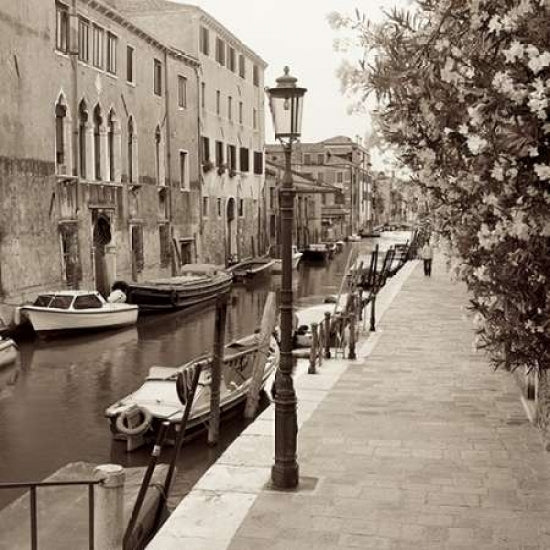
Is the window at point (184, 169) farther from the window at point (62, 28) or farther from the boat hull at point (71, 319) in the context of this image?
the boat hull at point (71, 319)

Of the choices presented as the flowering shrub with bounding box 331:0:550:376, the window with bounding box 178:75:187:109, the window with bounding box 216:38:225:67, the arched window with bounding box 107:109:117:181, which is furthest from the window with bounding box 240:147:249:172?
the flowering shrub with bounding box 331:0:550:376

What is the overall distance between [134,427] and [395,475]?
466 cm

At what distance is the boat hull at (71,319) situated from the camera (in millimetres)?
A: 16906

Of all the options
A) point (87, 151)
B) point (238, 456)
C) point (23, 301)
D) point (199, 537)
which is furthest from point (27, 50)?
point (199, 537)

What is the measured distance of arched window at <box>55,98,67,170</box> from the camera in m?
19.6

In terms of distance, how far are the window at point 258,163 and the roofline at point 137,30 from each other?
8908mm

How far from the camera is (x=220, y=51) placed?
3234 centimetres

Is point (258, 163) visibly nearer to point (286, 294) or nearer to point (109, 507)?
point (286, 294)

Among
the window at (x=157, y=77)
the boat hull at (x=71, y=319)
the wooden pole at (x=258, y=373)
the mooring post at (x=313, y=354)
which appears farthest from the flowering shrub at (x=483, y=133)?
the window at (x=157, y=77)

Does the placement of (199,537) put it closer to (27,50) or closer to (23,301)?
(23,301)

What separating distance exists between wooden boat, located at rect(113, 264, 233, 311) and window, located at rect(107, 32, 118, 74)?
595 cm

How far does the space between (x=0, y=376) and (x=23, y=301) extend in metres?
3.95

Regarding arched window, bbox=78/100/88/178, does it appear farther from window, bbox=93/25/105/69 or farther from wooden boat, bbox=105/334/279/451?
wooden boat, bbox=105/334/279/451

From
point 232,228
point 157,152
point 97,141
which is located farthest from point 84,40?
point 232,228
